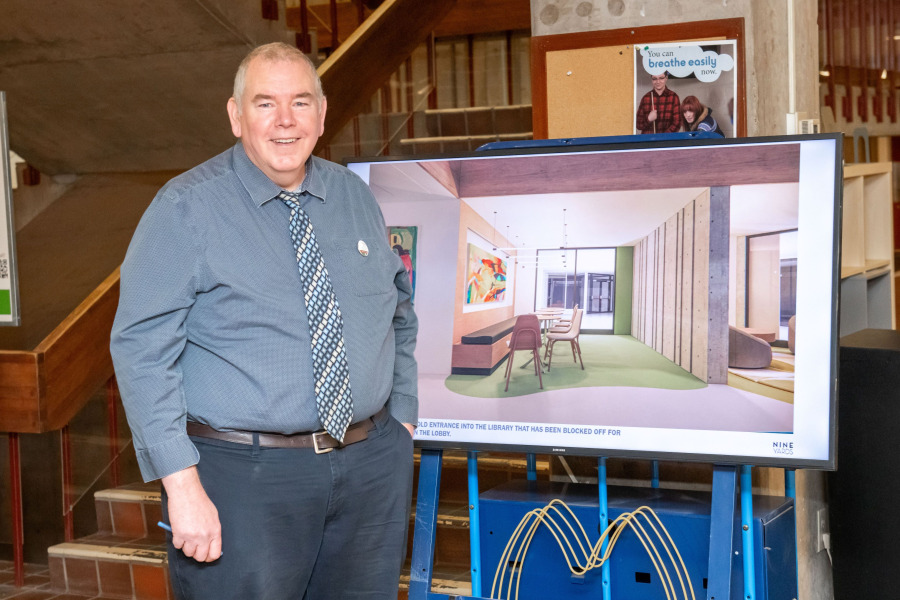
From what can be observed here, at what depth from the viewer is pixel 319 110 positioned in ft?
5.60

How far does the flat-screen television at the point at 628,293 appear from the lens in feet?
6.09

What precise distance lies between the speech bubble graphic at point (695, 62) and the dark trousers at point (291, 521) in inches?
52.5

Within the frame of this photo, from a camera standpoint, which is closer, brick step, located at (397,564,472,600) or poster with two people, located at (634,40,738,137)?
poster with two people, located at (634,40,738,137)

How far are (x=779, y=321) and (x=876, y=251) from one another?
1710mm

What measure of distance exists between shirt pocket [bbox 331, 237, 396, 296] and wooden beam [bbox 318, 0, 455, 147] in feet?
5.98

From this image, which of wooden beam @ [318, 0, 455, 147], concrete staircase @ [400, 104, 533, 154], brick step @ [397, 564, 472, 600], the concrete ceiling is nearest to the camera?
brick step @ [397, 564, 472, 600]

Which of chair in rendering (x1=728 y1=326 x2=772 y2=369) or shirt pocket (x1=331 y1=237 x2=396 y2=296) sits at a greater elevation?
shirt pocket (x1=331 y1=237 x2=396 y2=296)

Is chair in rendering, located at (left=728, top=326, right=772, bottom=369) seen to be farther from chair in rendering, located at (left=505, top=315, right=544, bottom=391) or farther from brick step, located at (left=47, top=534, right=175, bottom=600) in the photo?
brick step, located at (left=47, top=534, right=175, bottom=600)

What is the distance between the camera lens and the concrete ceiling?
4137 mm

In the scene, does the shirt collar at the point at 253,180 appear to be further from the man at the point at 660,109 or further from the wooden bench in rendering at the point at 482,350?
the man at the point at 660,109

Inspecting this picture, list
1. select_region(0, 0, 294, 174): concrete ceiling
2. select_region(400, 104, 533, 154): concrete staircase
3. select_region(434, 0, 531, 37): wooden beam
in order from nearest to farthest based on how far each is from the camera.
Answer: select_region(0, 0, 294, 174): concrete ceiling
select_region(400, 104, 533, 154): concrete staircase
select_region(434, 0, 531, 37): wooden beam

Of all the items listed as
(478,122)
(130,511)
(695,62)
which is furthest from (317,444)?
(478,122)

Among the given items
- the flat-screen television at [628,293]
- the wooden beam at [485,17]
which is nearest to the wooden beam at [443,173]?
the flat-screen television at [628,293]

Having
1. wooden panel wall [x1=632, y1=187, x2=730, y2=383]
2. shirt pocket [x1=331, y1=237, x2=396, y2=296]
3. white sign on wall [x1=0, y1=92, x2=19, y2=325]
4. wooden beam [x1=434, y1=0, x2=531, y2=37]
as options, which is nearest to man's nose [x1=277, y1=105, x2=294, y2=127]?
shirt pocket [x1=331, y1=237, x2=396, y2=296]
